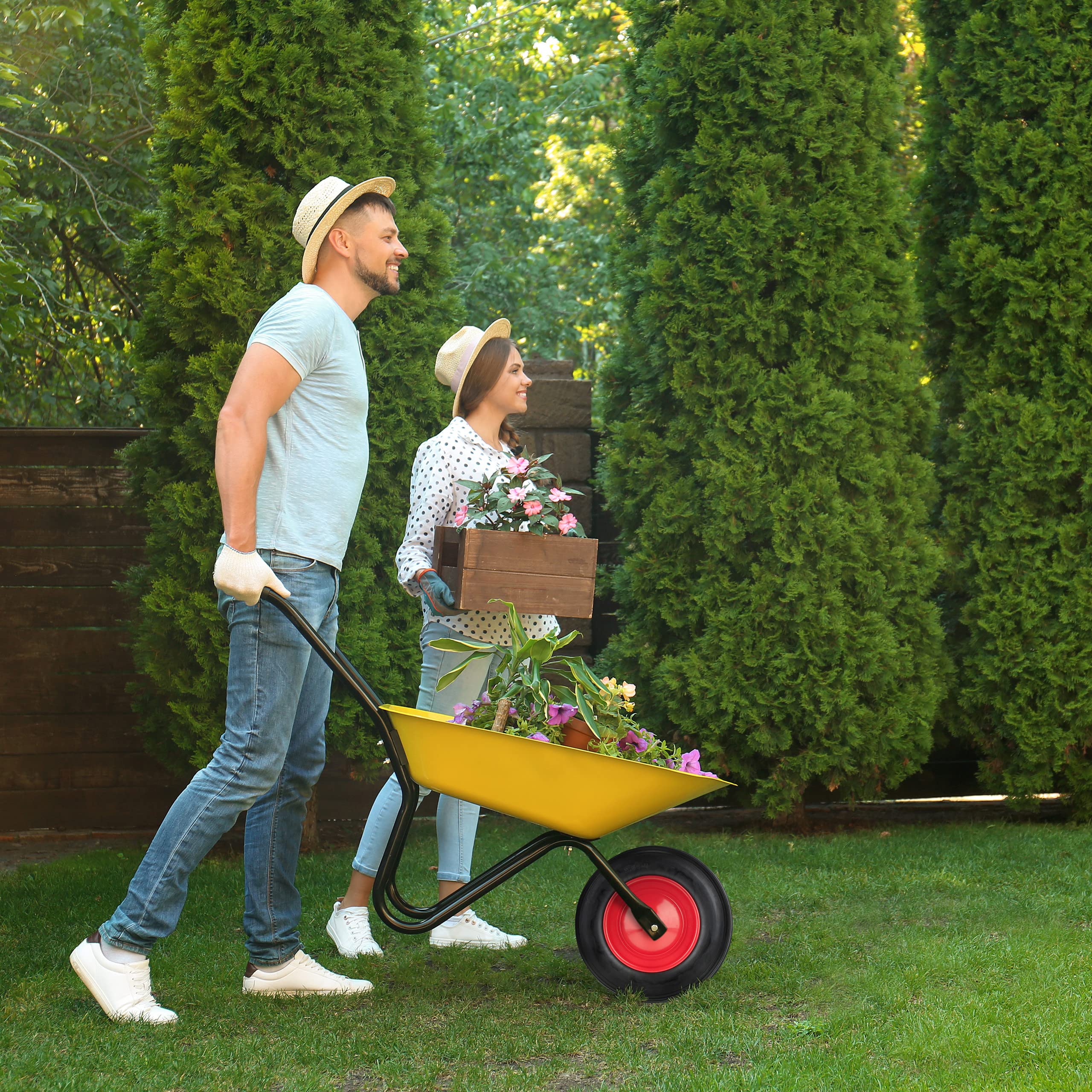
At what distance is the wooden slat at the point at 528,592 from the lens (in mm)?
2775

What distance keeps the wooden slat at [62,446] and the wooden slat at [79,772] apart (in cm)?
123

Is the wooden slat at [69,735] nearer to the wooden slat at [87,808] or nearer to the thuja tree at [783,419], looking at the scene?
the wooden slat at [87,808]

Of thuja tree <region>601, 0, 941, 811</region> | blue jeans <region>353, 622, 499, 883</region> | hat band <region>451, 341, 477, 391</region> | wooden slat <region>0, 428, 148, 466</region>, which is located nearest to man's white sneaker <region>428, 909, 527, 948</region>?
blue jeans <region>353, 622, 499, 883</region>

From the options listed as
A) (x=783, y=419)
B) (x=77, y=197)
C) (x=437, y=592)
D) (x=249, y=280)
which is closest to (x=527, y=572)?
(x=437, y=592)

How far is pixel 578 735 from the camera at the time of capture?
2611 millimetres

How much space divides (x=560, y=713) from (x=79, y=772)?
9.69ft

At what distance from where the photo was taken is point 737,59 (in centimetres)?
438

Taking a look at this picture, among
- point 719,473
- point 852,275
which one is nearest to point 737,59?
point 852,275

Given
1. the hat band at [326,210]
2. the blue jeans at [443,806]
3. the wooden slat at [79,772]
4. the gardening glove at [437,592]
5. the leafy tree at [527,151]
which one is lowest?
the wooden slat at [79,772]

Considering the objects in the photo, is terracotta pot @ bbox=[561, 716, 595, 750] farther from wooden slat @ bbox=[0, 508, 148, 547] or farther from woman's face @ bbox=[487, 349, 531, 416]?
wooden slat @ bbox=[0, 508, 148, 547]

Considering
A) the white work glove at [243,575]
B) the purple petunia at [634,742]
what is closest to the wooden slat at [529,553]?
the purple petunia at [634,742]

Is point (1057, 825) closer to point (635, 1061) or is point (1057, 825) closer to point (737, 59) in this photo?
point (635, 1061)

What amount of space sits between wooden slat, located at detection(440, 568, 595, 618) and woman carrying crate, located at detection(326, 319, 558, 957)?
0.19 meters

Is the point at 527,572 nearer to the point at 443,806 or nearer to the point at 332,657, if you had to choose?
the point at 332,657
